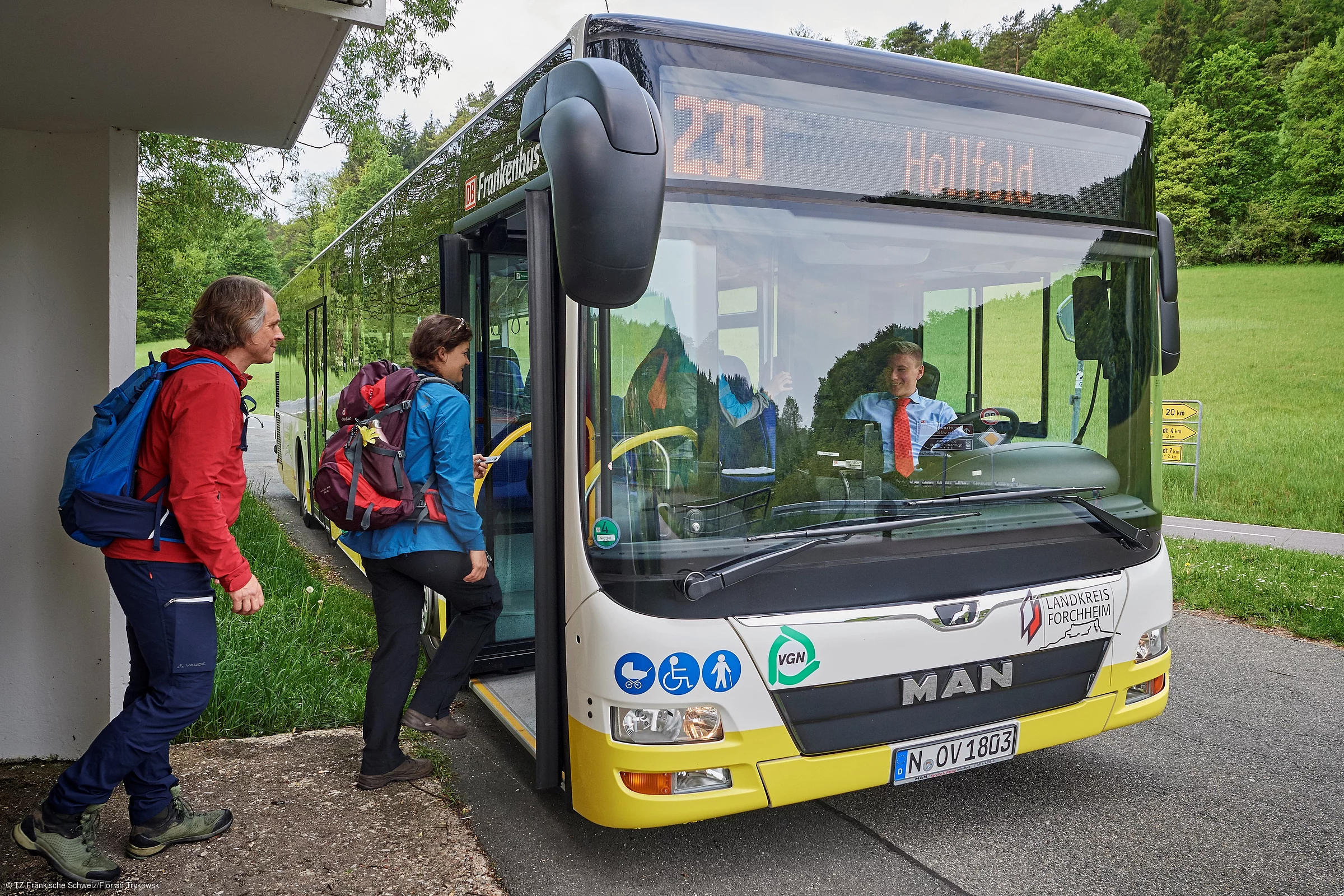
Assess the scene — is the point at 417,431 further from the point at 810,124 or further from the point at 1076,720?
the point at 1076,720

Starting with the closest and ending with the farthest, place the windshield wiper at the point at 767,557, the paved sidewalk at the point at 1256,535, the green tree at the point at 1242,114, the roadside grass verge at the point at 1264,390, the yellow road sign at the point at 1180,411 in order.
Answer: the windshield wiper at the point at 767,557 < the paved sidewalk at the point at 1256,535 < the yellow road sign at the point at 1180,411 < the roadside grass verge at the point at 1264,390 < the green tree at the point at 1242,114

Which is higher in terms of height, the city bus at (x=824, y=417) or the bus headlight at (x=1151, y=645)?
the city bus at (x=824, y=417)

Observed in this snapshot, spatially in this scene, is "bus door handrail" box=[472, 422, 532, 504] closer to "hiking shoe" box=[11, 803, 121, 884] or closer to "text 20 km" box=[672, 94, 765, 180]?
"text 20 km" box=[672, 94, 765, 180]

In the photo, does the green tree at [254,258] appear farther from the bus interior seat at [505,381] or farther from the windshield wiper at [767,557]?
the windshield wiper at [767,557]

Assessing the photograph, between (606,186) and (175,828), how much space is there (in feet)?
8.71

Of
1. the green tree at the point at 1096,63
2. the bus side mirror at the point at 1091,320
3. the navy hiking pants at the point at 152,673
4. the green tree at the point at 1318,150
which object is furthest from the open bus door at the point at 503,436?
the green tree at the point at 1096,63

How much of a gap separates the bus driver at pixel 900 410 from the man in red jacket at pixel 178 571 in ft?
6.63

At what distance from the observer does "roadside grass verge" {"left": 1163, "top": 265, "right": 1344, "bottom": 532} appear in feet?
47.2

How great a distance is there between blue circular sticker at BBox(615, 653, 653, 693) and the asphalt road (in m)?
0.81

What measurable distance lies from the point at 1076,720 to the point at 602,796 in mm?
1789

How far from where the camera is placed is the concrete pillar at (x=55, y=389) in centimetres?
394

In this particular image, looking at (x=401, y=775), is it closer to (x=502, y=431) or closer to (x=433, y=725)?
(x=433, y=725)

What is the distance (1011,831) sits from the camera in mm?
3643

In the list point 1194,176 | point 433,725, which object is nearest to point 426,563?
point 433,725
